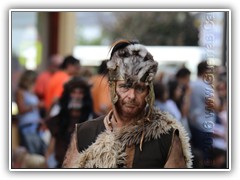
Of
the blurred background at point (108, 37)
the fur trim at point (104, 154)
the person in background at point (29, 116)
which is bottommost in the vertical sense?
the fur trim at point (104, 154)

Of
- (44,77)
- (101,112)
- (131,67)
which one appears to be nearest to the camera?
(131,67)

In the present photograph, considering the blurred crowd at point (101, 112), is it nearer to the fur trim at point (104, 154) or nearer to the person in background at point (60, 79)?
the person in background at point (60, 79)

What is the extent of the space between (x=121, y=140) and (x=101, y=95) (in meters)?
0.34

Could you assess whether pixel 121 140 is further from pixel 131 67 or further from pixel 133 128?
pixel 131 67

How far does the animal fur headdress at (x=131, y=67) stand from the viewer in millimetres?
4336

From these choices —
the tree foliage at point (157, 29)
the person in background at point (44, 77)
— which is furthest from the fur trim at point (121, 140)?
the tree foliage at point (157, 29)

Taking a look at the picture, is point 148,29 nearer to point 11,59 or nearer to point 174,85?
point 174,85

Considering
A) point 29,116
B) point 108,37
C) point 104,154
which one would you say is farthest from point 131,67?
point 108,37

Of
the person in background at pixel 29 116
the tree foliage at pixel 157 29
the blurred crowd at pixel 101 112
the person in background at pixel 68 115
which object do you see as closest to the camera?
the blurred crowd at pixel 101 112

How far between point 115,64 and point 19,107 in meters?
1.02

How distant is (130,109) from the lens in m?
4.37

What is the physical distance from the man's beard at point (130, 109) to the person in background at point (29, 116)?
2.42ft

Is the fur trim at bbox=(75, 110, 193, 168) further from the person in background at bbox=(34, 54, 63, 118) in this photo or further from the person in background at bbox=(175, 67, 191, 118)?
the person in background at bbox=(34, 54, 63, 118)
